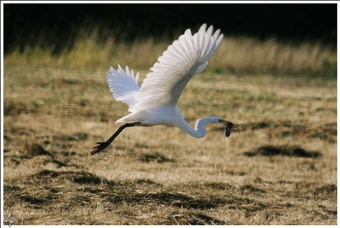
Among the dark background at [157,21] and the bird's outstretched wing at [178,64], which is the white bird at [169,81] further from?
the dark background at [157,21]

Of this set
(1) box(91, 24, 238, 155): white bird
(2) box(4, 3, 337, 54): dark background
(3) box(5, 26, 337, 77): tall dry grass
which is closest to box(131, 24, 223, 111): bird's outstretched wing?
(1) box(91, 24, 238, 155): white bird

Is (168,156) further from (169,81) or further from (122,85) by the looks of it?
(169,81)

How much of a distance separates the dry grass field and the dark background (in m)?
2.12

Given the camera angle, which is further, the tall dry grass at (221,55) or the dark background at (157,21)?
the dark background at (157,21)

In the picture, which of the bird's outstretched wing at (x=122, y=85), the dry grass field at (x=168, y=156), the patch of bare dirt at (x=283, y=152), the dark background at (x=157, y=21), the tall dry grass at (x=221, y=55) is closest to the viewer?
the dry grass field at (x=168, y=156)

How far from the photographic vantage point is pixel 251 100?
1231cm

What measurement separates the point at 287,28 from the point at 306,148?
13.4 m

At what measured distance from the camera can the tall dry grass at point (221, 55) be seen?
1603 centimetres

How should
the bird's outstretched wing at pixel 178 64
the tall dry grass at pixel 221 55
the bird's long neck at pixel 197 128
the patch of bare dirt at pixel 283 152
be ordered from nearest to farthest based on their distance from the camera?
1. the bird's outstretched wing at pixel 178 64
2. the bird's long neck at pixel 197 128
3. the patch of bare dirt at pixel 283 152
4. the tall dry grass at pixel 221 55

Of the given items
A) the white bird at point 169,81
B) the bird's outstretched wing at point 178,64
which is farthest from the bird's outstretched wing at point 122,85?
the bird's outstretched wing at point 178,64

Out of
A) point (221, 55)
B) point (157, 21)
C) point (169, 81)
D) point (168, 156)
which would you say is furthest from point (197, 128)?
point (157, 21)

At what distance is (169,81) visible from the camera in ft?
18.6

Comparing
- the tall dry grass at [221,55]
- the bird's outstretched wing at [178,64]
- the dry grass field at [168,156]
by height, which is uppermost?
the tall dry grass at [221,55]

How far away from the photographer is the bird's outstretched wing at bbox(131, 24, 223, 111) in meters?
5.11
